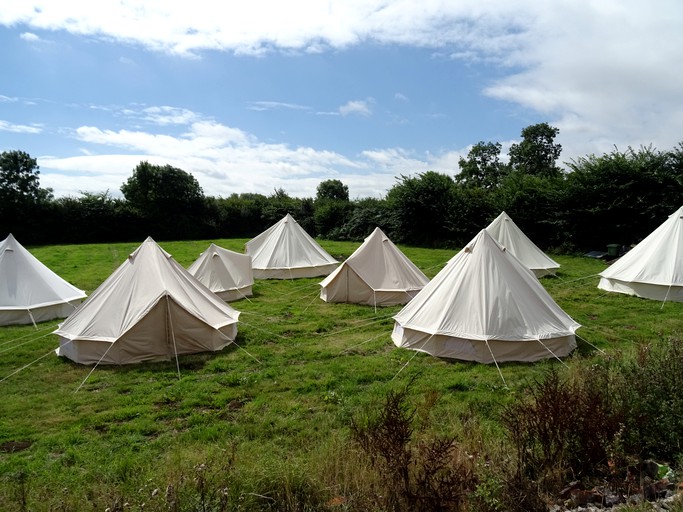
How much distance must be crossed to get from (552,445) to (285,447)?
2.68 m

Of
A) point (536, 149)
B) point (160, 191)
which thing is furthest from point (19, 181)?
point (536, 149)

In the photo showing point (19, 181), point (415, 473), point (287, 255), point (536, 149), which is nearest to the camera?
point (415, 473)

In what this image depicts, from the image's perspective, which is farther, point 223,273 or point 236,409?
point 223,273

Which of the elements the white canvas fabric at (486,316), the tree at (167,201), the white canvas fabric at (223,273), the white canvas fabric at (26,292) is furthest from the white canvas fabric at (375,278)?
the tree at (167,201)

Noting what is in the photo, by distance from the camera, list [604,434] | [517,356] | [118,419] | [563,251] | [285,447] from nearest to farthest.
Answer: [604,434]
[285,447]
[118,419]
[517,356]
[563,251]

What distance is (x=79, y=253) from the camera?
23.7 m

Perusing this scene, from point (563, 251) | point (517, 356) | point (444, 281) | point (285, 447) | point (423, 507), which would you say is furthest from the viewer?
point (563, 251)

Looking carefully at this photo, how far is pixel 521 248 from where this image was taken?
17.0 meters

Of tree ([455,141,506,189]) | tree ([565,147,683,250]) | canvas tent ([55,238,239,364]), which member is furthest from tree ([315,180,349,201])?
canvas tent ([55,238,239,364])

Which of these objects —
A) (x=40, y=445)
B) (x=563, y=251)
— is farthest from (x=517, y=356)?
(x=563, y=251)

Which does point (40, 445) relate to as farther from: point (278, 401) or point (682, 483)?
point (682, 483)

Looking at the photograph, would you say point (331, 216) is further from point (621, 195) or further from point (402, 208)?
point (621, 195)

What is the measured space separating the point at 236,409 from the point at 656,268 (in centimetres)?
1210

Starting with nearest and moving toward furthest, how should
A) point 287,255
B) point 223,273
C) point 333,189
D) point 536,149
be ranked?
1. point 223,273
2. point 287,255
3. point 536,149
4. point 333,189
